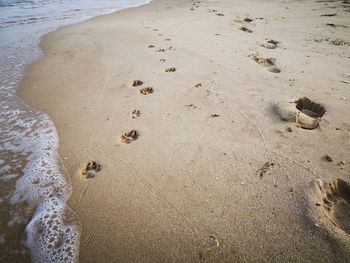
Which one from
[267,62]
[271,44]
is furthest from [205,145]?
[271,44]

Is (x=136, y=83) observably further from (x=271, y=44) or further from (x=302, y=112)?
(x=271, y=44)

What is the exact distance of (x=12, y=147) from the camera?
119 inches

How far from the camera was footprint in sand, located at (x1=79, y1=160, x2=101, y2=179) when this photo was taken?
8.37 ft

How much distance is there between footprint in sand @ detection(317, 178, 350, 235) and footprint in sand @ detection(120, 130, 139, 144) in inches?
80.1

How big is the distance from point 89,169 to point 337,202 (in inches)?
94.5

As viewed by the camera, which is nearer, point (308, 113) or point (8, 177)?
point (8, 177)

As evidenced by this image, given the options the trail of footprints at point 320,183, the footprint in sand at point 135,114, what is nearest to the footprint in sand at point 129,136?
the trail of footprints at point 320,183

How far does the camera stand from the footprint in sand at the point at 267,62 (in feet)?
13.5

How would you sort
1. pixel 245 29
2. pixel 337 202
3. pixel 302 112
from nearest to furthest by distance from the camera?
pixel 337 202
pixel 302 112
pixel 245 29

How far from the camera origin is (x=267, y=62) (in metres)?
4.39

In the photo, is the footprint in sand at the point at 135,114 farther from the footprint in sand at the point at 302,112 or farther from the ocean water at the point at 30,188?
the footprint in sand at the point at 302,112

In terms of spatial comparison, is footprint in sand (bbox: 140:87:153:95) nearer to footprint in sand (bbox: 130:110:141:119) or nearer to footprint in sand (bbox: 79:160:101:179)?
footprint in sand (bbox: 130:110:141:119)

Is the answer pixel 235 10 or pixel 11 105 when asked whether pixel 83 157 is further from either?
pixel 235 10

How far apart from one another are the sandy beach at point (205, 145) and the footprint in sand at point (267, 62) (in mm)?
19
